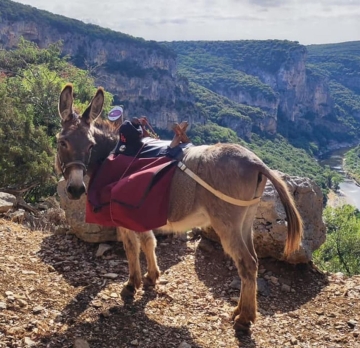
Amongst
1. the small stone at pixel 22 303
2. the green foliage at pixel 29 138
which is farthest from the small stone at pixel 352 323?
the green foliage at pixel 29 138

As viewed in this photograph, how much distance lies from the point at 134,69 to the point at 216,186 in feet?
394

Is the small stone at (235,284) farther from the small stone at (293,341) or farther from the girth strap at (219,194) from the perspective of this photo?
the girth strap at (219,194)

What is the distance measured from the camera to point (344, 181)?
10719 cm

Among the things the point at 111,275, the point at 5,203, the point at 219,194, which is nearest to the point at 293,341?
the point at 219,194

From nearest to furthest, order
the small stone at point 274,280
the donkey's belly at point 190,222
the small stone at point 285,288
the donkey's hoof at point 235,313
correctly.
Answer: the donkey's belly at point 190,222 < the donkey's hoof at point 235,313 < the small stone at point 285,288 < the small stone at point 274,280

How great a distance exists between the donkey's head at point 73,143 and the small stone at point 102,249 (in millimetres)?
2274

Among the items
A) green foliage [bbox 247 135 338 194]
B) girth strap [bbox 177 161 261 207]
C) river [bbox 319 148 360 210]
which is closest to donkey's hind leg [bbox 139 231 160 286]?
girth strap [bbox 177 161 261 207]

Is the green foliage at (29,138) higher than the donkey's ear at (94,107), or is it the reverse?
the donkey's ear at (94,107)

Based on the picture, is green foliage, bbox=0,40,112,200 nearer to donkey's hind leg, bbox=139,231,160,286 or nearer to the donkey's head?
donkey's hind leg, bbox=139,231,160,286

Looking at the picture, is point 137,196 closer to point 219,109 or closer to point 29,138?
point 29,138

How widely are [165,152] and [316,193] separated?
11.1 ft

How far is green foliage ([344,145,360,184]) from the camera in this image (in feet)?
371

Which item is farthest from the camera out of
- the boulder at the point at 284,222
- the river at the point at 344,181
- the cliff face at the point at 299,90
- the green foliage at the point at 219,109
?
the cliff face at the point at 299,90

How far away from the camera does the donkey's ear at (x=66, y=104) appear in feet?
14.6
